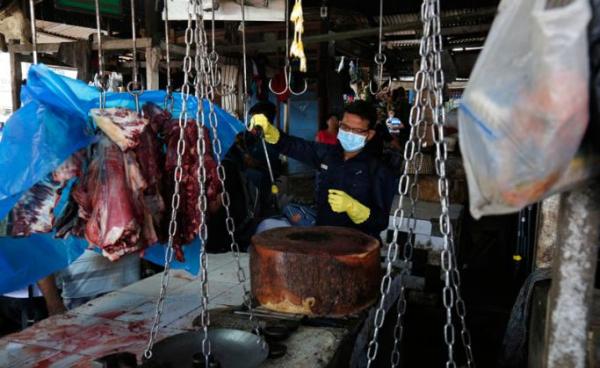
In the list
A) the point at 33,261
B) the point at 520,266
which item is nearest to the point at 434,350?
the point at 520,266

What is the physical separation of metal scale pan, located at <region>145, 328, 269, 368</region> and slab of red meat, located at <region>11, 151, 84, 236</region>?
111 centimetres

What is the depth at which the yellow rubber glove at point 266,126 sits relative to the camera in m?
4.05

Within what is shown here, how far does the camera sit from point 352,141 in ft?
12.9

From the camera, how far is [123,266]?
428 centimetres

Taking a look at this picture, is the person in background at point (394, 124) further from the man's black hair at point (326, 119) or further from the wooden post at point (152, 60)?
the wooden post at point (152, 60)

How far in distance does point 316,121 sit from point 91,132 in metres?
6.61

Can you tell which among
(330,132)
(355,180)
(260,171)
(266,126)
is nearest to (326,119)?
(330,132)

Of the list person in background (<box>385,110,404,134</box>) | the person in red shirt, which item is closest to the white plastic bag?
the person in red shirt

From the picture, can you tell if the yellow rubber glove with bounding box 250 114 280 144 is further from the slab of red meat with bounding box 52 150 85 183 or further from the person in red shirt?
the person in red shirt

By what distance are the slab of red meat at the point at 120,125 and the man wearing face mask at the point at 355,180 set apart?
142cm

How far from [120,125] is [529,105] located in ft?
7.79

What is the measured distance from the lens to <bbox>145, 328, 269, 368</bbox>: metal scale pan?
7.33 ft

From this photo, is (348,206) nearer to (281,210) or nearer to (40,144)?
(40,144)

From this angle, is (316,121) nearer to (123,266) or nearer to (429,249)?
(429,249)
